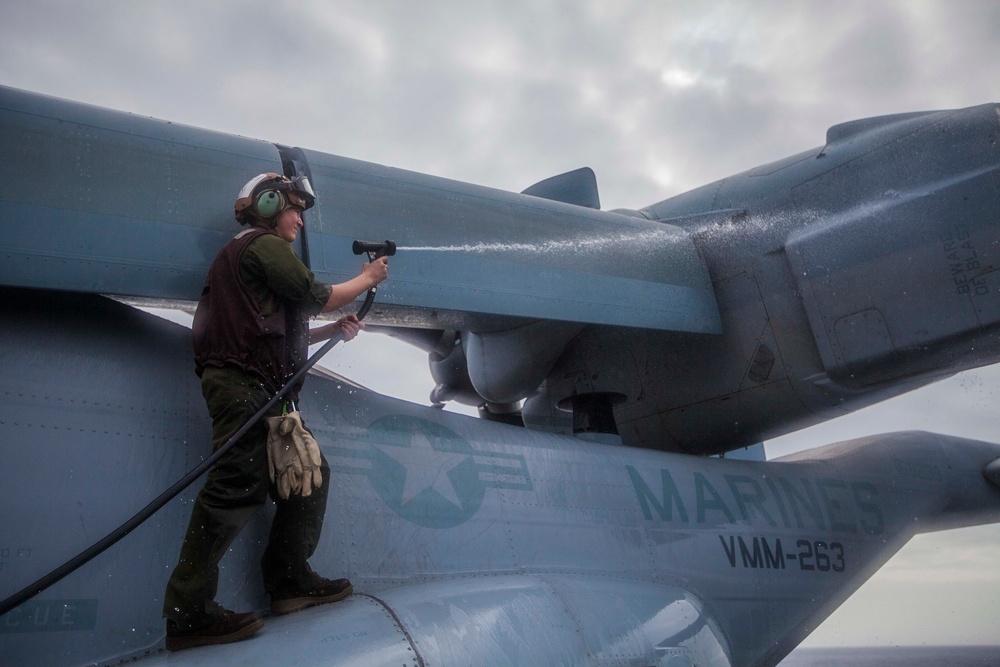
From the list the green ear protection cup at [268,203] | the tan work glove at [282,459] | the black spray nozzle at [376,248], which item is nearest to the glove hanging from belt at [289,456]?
the tan work glove at [282,459]

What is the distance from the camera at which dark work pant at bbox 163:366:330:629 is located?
2.69m

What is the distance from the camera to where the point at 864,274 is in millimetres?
4965

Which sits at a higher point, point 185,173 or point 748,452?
point 185,173

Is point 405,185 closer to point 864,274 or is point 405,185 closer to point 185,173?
Answer: point 185,173

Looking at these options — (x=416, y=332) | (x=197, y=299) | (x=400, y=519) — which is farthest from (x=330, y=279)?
(x=416, y=332)

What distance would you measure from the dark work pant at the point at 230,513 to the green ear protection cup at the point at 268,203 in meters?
0.66

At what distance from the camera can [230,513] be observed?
274 centimetres

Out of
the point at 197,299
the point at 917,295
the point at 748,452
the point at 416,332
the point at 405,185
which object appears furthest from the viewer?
the point at 748,452

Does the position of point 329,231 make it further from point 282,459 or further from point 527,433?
point 527,433

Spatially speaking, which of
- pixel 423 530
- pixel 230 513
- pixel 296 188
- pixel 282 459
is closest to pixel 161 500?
pixel 230 513

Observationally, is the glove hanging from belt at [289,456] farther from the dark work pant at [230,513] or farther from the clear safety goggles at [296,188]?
the clear safety goggles at [296,188]

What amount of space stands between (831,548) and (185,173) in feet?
15.6

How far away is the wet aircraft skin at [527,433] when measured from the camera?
2.96 metres

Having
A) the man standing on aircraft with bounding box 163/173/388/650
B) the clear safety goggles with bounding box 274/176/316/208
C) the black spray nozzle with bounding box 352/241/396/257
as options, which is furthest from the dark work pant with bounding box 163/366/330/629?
the clear safety goggles with bounding box 274/176/316/208
